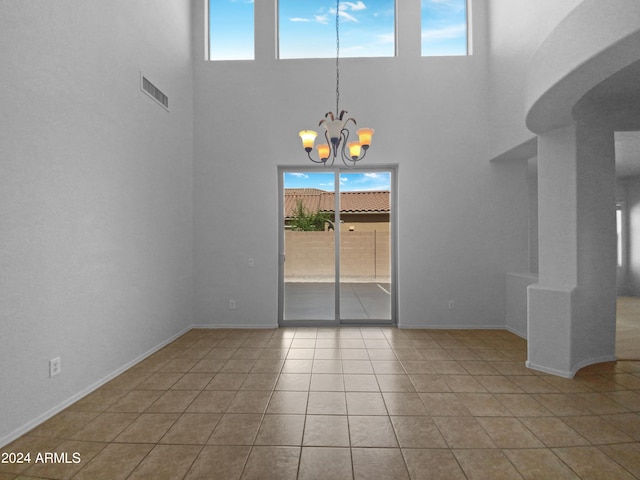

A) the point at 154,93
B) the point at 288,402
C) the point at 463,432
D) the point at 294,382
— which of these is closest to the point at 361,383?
the point at 294,382

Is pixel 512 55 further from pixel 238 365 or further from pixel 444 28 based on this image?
pixel 238 365

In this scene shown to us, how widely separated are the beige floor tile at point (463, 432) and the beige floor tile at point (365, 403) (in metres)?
0.41

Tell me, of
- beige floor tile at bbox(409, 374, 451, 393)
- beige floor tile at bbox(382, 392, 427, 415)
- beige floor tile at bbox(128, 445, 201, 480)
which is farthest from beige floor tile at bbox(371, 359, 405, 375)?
beige floor tile at bbox(128, 445, 201, 480)

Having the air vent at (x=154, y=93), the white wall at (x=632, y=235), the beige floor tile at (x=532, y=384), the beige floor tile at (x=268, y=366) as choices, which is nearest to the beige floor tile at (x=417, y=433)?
the beige floor tile at (x=532, y=384)

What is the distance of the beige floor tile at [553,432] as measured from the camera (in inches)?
85.7

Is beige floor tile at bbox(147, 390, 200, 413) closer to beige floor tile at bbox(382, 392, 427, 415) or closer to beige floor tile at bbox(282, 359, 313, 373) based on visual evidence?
beige floor tile at bbox(282, 359, 313, 373)

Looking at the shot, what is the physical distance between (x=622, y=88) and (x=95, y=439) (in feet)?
16.8

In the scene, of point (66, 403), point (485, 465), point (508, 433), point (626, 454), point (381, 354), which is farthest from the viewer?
point (381, 354)

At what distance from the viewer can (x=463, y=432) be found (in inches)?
90.4

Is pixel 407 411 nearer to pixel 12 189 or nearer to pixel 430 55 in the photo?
pixel 12 189

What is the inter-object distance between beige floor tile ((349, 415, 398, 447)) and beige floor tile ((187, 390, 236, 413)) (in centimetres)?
99

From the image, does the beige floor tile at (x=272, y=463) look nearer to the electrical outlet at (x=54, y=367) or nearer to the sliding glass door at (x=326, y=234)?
the electrical outlet at (x=54, y=367)

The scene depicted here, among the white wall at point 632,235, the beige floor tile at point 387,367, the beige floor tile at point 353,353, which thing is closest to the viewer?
the beige floor tile at point 387,367

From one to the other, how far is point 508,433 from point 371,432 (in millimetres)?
902
